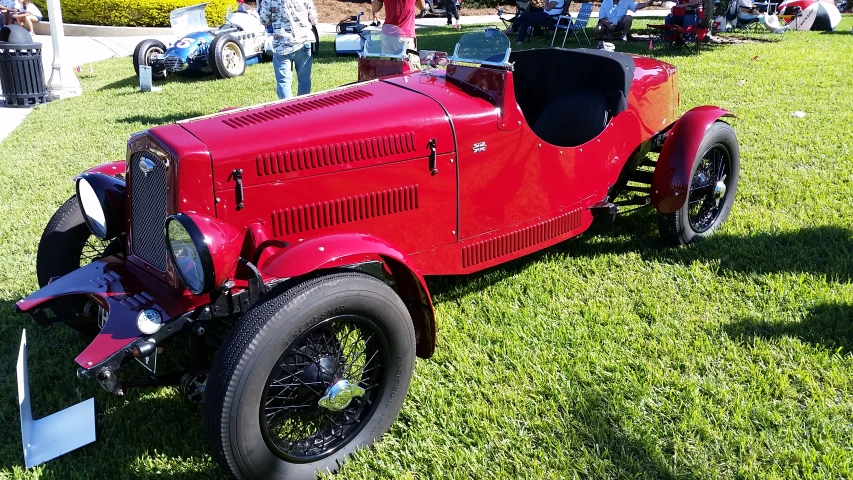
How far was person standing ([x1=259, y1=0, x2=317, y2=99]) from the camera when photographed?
22.8 ft

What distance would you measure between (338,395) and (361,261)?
1.77 feet

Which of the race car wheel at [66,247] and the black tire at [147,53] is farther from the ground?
the black tire at [147,53]

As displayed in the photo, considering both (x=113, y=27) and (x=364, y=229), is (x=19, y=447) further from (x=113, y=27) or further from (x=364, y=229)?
(x=113, y=27)

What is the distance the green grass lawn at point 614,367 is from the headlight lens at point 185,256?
75 cm

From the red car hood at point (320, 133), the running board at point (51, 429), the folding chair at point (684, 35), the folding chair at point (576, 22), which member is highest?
the folding chair at point (576, 22)

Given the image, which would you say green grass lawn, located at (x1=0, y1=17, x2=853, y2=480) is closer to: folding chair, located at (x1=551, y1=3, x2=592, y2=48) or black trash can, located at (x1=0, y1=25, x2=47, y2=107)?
black trash can, located at (x1=0, y1=25, x2=47, y2=107)

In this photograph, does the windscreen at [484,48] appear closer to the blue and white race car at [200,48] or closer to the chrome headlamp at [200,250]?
the chrome headlamp at [200,250]

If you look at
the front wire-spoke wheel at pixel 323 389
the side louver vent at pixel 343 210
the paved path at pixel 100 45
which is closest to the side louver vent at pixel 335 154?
the side louver vent at pixel 343 210

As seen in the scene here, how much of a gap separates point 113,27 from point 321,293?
57.8ft

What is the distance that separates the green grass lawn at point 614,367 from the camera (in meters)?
2.59

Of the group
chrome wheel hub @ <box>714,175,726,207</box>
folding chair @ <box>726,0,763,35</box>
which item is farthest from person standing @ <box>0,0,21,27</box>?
folding chair @ <box>726,0,763,35</box>

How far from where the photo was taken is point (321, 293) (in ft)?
7.79

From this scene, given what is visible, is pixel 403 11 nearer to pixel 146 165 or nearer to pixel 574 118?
pixel 574 118

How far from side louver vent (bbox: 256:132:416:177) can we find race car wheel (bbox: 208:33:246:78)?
8472 millimetres
